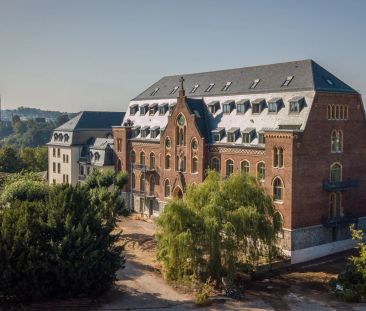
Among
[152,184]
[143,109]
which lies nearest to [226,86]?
[143,109]

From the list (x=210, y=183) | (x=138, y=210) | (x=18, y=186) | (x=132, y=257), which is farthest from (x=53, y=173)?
(x=210, y=183)

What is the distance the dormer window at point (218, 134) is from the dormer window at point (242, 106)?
2890 mm

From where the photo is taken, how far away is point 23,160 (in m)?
107

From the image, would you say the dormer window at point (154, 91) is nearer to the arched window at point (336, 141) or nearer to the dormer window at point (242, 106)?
the dormer window at point (242, 106)

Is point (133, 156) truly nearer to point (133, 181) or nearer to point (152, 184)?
point (133, 181)

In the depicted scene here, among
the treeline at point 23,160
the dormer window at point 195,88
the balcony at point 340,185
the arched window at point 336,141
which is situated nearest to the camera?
the balcony at point 340,185

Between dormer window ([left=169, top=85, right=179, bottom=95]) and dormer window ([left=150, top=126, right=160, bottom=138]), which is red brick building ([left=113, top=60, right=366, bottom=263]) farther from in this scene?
dormer window ([left=169, top=85, right=179, bottom=95])

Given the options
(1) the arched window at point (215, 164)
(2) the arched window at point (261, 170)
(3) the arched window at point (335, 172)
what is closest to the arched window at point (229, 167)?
(1) the arched window at point (215, 164)

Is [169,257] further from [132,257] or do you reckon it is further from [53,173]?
[53,173]

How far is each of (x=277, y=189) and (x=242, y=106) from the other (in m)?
12.1

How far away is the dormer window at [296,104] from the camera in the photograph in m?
48.1

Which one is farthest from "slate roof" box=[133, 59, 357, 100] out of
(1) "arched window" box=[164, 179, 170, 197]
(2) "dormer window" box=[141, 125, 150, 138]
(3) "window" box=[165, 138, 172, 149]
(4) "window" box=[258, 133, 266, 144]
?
(1) "arched window" box=[164, 179, 170, 197]

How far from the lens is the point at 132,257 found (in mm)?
48594

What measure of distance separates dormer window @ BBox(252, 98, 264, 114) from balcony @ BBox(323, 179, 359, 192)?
1091 centimetres
